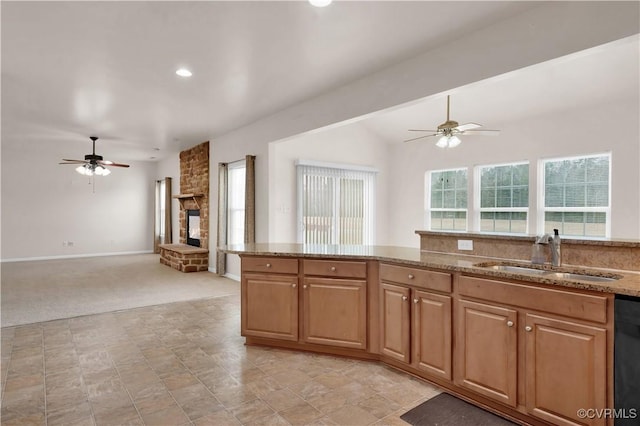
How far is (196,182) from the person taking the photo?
8094 millimetres

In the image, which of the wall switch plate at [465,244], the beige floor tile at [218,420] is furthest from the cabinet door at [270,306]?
the wall switch plate at [465,244]

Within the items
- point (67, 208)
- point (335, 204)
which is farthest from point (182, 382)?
point (67, 208)

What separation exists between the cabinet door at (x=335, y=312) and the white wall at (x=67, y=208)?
765 centimetres

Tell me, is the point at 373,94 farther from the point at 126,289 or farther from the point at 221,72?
the point at 126,289

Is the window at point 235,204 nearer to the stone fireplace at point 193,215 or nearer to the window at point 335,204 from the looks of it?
the stone fireplace at point 193,215

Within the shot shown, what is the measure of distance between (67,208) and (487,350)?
Answer: 422 inches

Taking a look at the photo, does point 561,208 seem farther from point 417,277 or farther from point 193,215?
point 193,215

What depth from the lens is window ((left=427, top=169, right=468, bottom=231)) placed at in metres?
6.64

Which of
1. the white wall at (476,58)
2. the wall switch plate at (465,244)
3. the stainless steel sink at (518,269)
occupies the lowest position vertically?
the stainless steel sink at (518,269)

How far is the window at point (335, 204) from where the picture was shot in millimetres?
6301

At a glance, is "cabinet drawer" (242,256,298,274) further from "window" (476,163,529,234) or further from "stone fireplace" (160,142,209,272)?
"stone fireplace" (160,142,209,272)

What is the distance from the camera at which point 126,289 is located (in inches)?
230

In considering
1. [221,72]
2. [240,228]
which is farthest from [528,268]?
[240,228]

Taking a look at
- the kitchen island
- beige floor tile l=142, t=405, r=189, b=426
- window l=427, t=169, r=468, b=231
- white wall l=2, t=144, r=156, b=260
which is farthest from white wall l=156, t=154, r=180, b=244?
beige floor tile l=142, t=405, r=189, b=426
